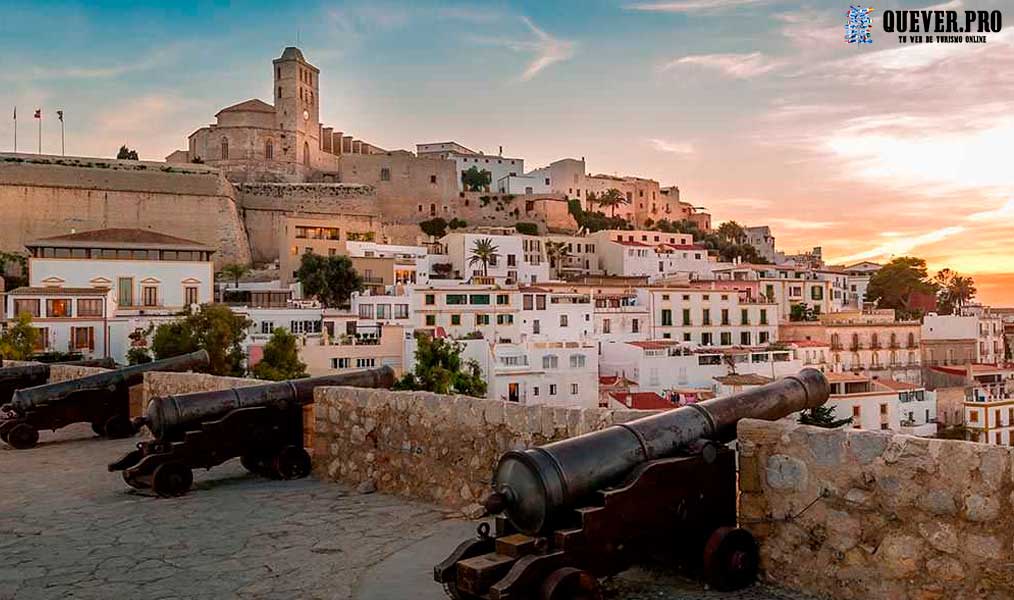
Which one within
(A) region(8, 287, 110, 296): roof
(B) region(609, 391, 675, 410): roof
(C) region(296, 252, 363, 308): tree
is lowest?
(B) region(609, 391, 675, 410): roof

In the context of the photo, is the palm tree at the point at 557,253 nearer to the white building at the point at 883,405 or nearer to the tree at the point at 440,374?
the white building at the point at 883,405

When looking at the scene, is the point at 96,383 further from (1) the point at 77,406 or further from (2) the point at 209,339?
(2) the point at 209,339

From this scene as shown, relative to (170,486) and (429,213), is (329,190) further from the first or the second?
(170,486)

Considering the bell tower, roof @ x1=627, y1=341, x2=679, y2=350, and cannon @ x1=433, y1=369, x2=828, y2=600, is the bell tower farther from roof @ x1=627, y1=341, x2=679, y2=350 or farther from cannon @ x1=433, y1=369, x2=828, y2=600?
cannon @ x1=433, y1=369, x2=828, y2=600

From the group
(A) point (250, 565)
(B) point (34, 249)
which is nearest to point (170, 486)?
(A) point (250, 565)

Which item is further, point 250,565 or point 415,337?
point 415,337

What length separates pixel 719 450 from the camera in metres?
4.11

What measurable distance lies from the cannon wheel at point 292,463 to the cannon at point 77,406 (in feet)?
11.1

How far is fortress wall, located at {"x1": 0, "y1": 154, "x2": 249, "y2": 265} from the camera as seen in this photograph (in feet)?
201

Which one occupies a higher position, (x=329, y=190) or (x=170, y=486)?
(x=329, y=190)

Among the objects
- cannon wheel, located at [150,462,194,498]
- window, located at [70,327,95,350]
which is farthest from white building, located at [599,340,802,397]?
cannon wheel, located at [150,462,194,498]

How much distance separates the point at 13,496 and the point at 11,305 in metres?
35.2

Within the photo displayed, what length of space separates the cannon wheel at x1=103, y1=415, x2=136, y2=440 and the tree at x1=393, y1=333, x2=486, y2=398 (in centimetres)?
2166

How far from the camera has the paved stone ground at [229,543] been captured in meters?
4.18
